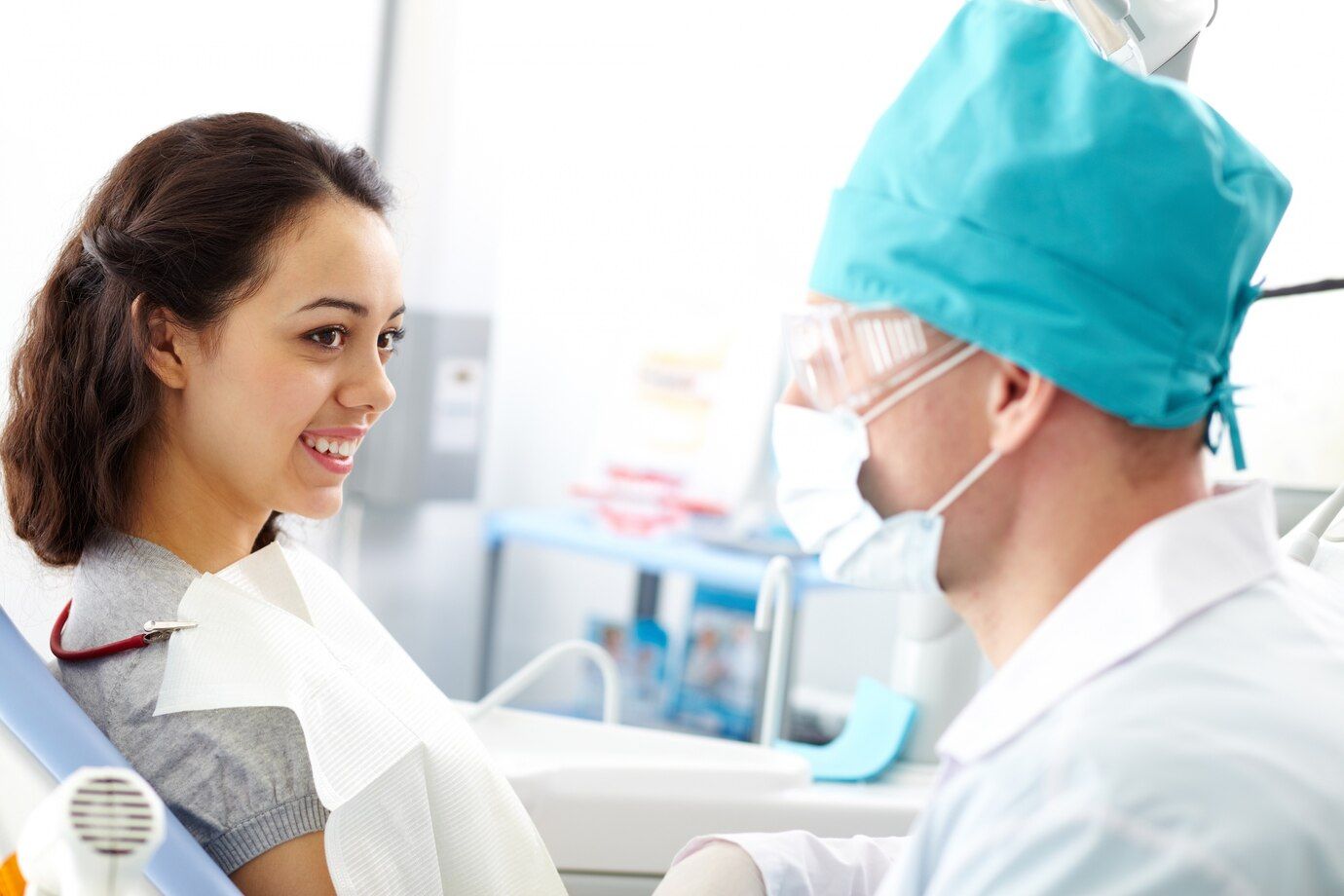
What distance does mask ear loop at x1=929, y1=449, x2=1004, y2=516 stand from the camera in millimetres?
918

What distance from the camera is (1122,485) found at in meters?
0.90

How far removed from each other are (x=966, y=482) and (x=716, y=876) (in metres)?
0.39

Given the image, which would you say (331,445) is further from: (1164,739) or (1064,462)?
(1164,739)

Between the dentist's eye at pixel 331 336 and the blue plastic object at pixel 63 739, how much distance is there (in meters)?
0.43

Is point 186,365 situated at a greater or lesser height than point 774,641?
greater

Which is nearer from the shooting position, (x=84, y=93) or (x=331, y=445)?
(x=331, y=445)

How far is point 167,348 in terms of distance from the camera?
4.34 ft

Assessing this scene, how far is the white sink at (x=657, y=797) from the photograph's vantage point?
1610 mm

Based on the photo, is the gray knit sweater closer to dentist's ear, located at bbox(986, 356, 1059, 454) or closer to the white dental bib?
the white dental bib

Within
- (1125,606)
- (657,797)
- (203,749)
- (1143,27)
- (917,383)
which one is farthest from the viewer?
(657,797)

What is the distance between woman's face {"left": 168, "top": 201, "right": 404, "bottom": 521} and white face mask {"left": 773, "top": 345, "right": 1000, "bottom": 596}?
0.54 m

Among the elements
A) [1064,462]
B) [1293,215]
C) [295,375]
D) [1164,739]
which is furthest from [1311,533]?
[1293,215]

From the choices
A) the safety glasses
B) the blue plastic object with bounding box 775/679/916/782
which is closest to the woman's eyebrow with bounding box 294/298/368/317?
the safety glasses

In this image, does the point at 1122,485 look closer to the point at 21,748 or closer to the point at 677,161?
the point at 21,748
